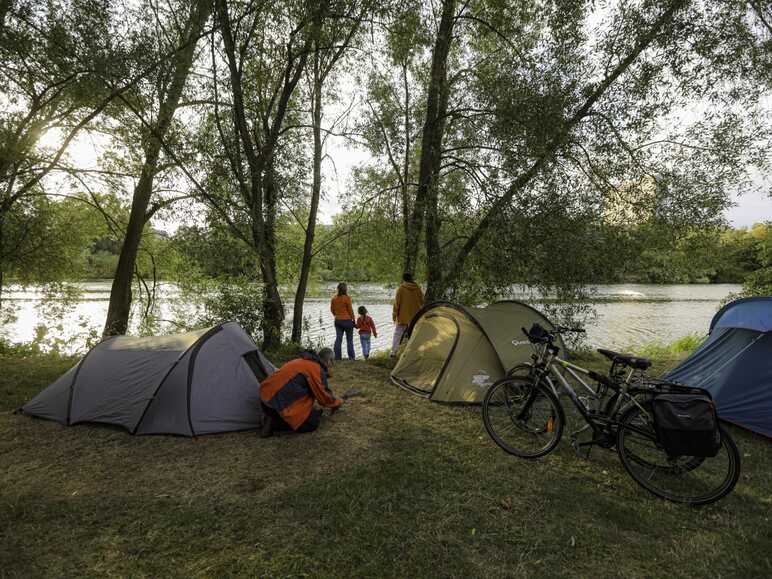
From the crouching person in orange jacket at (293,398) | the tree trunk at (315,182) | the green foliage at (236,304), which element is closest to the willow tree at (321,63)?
the tree trunk at (315,182)

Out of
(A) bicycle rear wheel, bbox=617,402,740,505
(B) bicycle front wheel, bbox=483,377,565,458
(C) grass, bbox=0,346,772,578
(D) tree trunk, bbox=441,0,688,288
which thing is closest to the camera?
(C) grass, bbox=0,346,772,578

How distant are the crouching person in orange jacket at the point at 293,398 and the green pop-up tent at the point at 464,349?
2.16m

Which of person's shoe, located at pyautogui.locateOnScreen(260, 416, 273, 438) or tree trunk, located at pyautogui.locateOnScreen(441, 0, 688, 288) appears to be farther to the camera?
tree trunk, located at pyautogui.locateOnScreen(441, 0, 688, 288)

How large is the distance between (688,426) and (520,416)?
1.67m

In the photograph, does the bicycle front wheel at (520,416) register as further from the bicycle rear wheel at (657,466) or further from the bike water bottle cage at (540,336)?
the bicycle rear wheel at (657,466)

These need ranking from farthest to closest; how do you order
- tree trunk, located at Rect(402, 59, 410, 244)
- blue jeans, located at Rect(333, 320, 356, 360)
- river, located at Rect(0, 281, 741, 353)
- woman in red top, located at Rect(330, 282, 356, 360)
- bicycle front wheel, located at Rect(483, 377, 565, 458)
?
river, located at Rect(0, 281, 741, 353) < blue jeans, located at Rect(333, 320, 356, 360) < woman in red top, located at Rect(330, 282, 356, 360) < tree trunk, located at Rect(402, 59, 410, 244) < bicycle front wheel, located at Rect(483, 377, 565, 458)

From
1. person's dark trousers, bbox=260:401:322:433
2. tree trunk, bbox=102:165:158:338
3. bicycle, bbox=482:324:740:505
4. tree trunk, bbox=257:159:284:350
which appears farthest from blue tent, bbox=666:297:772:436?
tree trunk, bbox=102:165:158:338

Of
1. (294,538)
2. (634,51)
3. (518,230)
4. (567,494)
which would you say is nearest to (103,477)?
(294,538)

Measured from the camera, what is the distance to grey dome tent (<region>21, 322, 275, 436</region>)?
513 cm

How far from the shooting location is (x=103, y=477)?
4.16m

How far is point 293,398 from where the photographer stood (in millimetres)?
5117

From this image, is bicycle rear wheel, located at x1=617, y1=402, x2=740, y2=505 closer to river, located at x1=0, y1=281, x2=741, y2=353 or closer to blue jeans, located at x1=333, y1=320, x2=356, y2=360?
river, located at x1=0, y1=281, x2=741, y2=353

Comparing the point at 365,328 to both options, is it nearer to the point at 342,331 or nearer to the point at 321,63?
the point at 342,331

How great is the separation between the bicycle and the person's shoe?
2.62m
